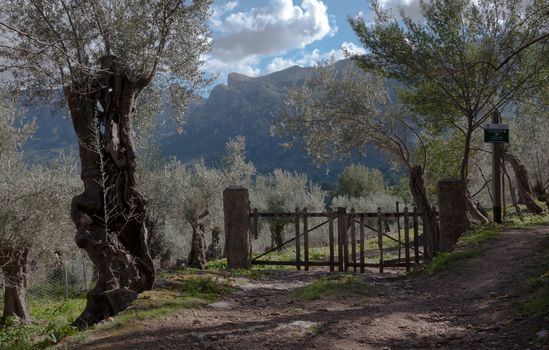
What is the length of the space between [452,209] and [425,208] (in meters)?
2.71

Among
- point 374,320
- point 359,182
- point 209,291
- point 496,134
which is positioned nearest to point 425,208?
point 496,134

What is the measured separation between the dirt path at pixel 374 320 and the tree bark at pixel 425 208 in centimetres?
363

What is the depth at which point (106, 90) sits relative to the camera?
9250 mm

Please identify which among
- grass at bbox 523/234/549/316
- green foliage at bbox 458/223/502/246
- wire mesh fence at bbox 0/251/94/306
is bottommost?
wire mesh fence at bbox 0/251/94/306

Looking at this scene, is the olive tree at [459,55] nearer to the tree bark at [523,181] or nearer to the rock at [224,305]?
the tree bark at [523,181]

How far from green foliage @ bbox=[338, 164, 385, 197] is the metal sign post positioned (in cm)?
4839

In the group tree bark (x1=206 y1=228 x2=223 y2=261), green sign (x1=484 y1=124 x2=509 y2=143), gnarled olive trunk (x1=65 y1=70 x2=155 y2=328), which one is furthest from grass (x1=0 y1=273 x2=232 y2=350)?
tree bark (x1=206 y1=228 x2=223 y2=261)

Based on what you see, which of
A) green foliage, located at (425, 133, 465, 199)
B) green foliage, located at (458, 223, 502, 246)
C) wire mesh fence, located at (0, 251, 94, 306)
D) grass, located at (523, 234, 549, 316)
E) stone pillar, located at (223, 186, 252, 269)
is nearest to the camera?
grass, located at (523, 234, 549, 316)

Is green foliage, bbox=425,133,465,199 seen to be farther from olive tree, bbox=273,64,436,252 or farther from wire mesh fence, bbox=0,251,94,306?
wire mesh fence, bbox=0,251,94,306

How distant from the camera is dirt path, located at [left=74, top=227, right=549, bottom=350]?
5.28 meters

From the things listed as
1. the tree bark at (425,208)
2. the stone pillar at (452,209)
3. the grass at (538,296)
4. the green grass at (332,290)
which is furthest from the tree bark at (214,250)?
the grass at (538,296)

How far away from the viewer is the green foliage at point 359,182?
207 ft

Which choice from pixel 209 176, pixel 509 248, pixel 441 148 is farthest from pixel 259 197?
pixel 509 248

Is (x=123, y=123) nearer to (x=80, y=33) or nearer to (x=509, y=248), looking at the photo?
(x=80, y=33)
